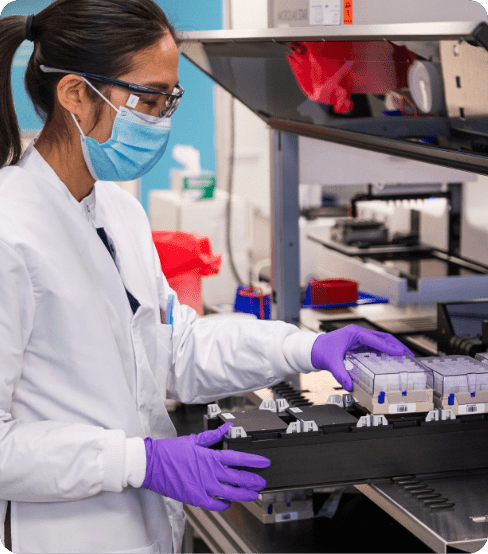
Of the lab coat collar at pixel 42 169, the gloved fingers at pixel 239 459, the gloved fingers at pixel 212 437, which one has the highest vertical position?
A: the lab coat collar at pixel 42 169

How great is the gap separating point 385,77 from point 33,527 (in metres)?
1.08

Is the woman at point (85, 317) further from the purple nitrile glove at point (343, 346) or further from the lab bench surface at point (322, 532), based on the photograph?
the lab bench surface at point (322, 532)

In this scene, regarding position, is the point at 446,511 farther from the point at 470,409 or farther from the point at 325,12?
the point at 325,12

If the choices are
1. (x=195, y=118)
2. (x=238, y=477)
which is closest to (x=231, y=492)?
(x=238, y=477)

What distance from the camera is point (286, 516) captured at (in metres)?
1.56

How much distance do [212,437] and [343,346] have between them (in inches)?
12.9

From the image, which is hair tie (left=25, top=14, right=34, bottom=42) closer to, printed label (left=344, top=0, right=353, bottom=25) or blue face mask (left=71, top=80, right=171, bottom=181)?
blue face mask (left=71, top=80, right=171, bottom=181)

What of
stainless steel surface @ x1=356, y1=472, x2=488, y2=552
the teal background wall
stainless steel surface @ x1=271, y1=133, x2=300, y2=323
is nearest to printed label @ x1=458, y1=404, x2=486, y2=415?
stainless steel surface @ x1=356, y1=472, x2=488, y2=552

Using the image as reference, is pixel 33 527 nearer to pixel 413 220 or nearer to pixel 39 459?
pixel 39 459

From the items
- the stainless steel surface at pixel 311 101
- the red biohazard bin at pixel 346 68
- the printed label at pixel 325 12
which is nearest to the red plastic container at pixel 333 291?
the stainless steel surface at pixel 311 101

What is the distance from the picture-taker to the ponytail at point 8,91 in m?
1.27

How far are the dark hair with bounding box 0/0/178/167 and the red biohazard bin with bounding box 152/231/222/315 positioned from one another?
132cm

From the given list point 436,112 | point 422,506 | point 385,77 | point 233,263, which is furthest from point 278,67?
point 233,263

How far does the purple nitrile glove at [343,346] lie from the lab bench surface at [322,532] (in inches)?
A: 13.9
